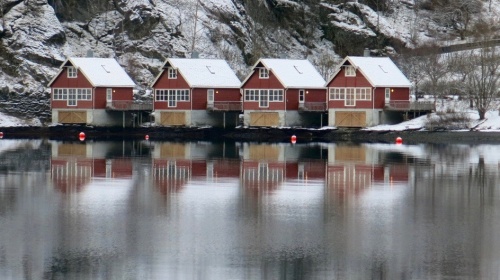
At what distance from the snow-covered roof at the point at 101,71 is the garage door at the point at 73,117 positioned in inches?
119

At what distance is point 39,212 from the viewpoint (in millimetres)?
35219

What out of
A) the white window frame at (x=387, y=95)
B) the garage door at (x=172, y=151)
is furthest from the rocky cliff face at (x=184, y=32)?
the garage door at (x=172, y=151)

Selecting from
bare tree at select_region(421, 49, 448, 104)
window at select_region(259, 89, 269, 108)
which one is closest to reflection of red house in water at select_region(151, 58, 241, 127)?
window at select_region(259, 89, 269, 108)

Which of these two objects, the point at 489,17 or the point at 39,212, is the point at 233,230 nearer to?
the point at 39,212

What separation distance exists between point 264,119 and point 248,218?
2207 inches

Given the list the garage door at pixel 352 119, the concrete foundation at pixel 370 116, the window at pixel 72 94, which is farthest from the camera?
the window at pixel 72 94

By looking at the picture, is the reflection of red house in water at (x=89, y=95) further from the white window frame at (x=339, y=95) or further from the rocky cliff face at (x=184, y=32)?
the white window frame at (x=339, y=95)

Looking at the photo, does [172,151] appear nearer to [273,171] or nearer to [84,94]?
[273,171]

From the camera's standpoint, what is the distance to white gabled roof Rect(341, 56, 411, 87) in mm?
88113

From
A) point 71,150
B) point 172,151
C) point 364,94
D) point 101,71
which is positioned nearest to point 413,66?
point 364,94

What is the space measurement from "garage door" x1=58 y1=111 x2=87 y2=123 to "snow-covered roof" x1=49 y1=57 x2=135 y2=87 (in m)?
3.01

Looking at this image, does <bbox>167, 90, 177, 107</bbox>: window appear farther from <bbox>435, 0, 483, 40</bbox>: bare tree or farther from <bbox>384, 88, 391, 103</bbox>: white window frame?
<bbox>435, 0, 483, 40</bbox>: bare tree

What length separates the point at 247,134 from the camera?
88.9 meters

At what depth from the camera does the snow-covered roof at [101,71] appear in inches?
3684
